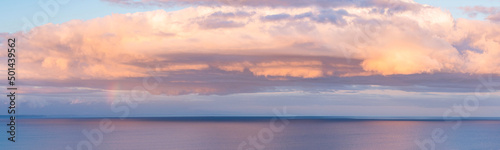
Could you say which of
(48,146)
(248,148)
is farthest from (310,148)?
(48,146)

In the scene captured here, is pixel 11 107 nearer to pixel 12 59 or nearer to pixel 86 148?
pixel 12 59

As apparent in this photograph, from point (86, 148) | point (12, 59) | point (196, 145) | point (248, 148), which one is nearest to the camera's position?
point (12, 59)

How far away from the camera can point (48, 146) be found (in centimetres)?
7906

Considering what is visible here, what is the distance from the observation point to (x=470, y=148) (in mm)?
85750

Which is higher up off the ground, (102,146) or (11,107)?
(102,146)

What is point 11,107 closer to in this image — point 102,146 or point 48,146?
point 102,146

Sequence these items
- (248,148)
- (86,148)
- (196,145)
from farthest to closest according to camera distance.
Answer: (196,145) < (248,148) < (86,148)

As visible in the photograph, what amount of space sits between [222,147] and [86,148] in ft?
66.9

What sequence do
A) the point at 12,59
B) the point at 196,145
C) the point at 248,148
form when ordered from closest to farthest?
the point at 12,59 → the point at 248,148 → the point at 196,145

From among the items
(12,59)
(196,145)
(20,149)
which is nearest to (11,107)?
(12,59)

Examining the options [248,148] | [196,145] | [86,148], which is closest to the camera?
[86,148]

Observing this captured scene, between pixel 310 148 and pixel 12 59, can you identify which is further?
pixel 310 148

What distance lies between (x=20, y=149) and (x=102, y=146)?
12.3m

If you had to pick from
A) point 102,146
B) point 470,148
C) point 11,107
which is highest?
point 102,146
